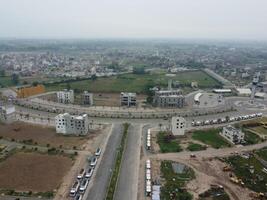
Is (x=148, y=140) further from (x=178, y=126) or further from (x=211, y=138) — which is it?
(x=211, y=138)

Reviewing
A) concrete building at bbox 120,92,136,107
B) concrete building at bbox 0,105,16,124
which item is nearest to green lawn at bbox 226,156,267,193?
concrete building at bbox 120,92,136,107

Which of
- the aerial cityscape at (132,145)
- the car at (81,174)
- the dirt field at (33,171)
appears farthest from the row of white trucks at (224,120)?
the dirt field at (33,171)

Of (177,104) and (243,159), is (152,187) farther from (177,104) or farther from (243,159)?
(177,104)

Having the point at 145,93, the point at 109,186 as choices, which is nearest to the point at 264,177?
the point at 109,186

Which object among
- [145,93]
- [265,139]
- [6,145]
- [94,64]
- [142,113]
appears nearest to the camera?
[6,145]

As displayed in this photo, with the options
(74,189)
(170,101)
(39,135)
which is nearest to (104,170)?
(74,189)

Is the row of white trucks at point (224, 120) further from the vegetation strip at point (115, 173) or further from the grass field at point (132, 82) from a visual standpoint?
the grass field at point (132, 82)
